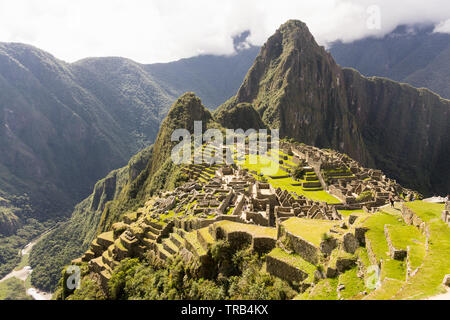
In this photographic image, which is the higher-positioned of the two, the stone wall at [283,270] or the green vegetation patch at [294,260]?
the green vegetation patch at [294,260]

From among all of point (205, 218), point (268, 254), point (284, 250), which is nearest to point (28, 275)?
point (205, 218)

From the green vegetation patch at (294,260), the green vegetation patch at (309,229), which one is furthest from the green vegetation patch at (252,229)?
the green vegetation patch at (294,260)

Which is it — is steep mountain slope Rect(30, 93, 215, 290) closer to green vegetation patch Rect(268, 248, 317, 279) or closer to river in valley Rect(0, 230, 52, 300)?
river in valley Rect(0, 230, 52, 300)

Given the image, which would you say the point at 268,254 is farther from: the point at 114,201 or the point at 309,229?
the point at 114,201

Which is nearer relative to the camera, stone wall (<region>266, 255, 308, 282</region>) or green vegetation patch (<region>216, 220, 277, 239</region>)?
stone wall (<region>266, 255, 308, 282</region>)

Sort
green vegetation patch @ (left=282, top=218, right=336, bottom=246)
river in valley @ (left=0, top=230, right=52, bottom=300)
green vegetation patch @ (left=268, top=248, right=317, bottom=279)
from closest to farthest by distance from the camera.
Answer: green vegetation patch @ (left=268, top=248, right=317, bottom=279) → green vegetation patch @ (left=282, top=218, right=336, bottom=246) → river in valley @ (left=0, top=230, right=52, bottom=300)

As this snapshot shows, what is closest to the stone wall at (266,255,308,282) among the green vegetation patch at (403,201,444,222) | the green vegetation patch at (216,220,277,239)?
the green vegetation patch at (216,220,277,239)

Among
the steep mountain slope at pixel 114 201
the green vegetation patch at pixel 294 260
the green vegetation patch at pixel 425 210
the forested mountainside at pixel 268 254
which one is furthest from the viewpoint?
the steep mountain slope at pixel 114 201

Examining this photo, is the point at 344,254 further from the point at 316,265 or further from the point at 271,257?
the point at 271,257

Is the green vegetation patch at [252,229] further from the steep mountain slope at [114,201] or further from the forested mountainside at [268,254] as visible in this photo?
the steep mountain slope at [114,201]

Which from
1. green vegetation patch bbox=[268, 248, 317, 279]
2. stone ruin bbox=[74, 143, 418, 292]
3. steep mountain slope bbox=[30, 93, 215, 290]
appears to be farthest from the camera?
steep mountain slope bbox=[30, 93, 215, 290]
